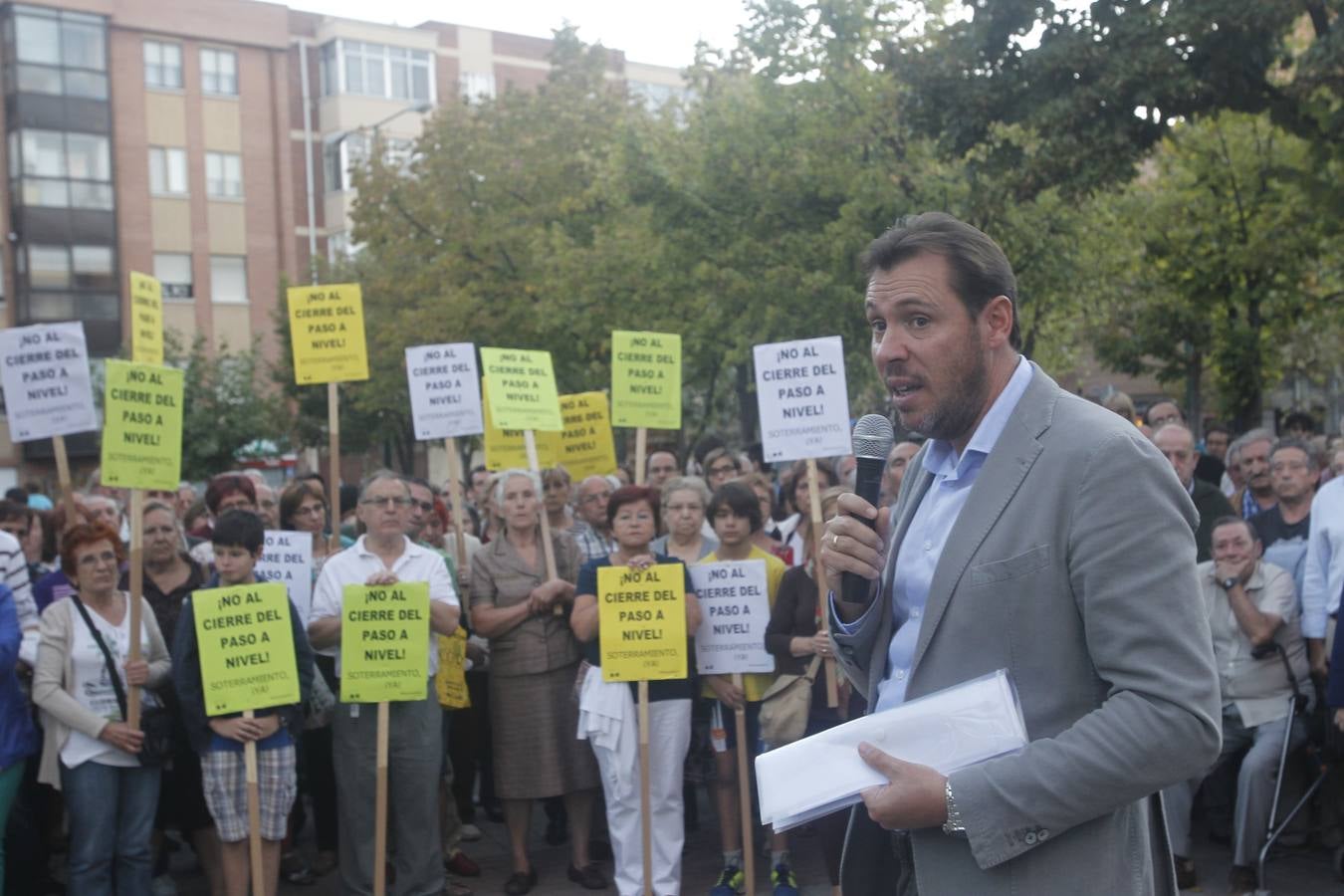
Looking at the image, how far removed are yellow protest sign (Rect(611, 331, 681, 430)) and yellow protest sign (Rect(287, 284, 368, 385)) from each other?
170cm

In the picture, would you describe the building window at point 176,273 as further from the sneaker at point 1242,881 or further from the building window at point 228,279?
the sneaker at point 1242,881

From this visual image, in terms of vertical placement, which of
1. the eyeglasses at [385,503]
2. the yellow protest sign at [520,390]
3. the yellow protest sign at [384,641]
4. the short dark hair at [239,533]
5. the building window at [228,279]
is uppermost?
the building window at [228,279]

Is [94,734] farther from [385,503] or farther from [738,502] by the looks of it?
[738,502]

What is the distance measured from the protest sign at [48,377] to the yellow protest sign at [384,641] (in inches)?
116

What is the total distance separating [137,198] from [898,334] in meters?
47.1

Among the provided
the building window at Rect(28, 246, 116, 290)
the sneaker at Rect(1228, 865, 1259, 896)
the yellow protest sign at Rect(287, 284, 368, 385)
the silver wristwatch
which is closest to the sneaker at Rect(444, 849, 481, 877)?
the yellow protest sign at Rect(287, 284, 368, 385)

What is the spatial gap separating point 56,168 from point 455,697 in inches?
1637

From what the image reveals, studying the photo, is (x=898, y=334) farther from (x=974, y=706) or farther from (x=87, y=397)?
(x=87, y=397)

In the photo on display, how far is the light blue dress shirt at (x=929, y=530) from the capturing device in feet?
8.43

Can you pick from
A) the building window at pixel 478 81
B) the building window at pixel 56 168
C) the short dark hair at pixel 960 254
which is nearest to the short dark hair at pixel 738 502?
the short dark hair at pixel 960 254

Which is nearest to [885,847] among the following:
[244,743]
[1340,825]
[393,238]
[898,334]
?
[898,334]

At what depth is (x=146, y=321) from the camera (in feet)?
27.7

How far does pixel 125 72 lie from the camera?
149 feet

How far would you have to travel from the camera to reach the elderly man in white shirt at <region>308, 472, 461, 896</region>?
7.14 m
